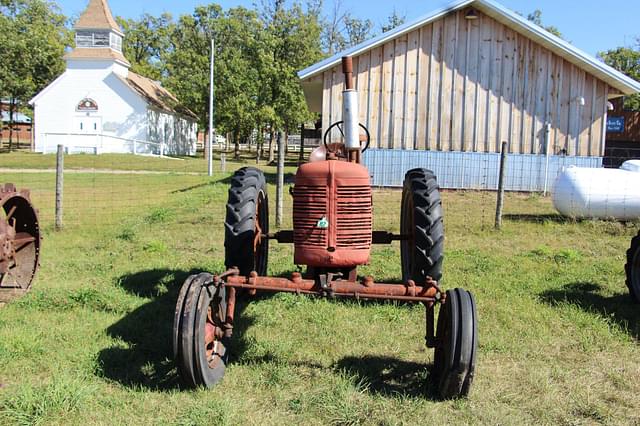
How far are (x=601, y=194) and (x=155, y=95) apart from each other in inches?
1513

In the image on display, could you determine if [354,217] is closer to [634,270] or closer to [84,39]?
[634,270]

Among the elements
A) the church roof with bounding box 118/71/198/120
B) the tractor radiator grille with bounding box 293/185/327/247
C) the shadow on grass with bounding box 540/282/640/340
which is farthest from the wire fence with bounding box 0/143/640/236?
the church roof with bounding box 118/71/198/120

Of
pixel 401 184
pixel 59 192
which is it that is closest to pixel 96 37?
pixel 401 184

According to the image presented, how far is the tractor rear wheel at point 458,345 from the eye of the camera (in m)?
3.41

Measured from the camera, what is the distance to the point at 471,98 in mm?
15992

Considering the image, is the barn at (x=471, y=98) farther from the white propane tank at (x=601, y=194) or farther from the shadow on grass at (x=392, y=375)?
the shadow on grass at (x=392, y=375)

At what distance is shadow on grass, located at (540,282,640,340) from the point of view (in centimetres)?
527

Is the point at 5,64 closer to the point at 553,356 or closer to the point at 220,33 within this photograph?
the point at 220,33

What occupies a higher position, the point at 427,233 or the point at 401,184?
the point at 401,184

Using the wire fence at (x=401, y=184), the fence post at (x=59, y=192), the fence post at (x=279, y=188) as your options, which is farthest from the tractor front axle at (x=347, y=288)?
the fence post at (x=59, y=192)

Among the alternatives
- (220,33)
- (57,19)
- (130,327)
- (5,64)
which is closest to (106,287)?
(130,327)

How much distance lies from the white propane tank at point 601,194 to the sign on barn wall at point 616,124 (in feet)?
91.8

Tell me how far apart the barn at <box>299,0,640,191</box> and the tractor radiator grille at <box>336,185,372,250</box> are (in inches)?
460

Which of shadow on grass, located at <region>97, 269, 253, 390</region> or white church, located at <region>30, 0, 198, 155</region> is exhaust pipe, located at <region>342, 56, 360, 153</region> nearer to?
shadow on grass, located at <region>97, 269, 253, 390</region>
